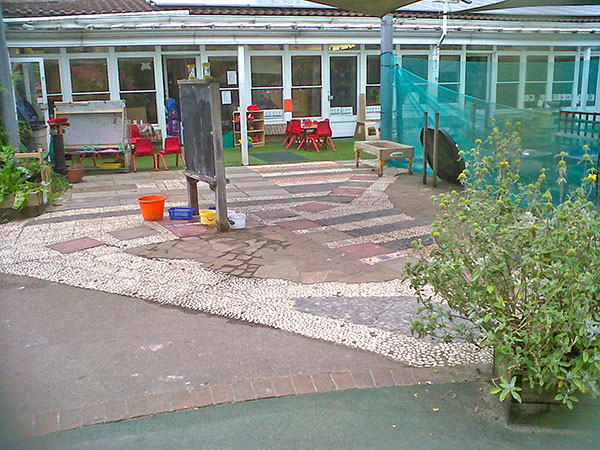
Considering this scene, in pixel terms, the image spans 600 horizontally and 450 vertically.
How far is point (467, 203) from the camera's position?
3.61 metres

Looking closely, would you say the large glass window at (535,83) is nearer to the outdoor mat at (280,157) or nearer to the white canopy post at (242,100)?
the outdoor mat at (280,157)

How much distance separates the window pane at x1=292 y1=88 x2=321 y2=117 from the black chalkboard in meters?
9.45

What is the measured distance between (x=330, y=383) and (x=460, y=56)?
1644 cm

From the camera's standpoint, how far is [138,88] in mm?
15555

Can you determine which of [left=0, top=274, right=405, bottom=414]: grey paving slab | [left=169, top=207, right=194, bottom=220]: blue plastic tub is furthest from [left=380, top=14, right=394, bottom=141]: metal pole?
[left=0, top=274, right=405, bottom=414]: grey paving slab

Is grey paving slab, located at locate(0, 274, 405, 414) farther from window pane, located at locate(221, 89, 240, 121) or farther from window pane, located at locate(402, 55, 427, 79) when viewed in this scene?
window pane, located at locate(221, 89, 240, 121)

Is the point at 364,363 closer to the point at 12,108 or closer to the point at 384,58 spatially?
the point at 12,108

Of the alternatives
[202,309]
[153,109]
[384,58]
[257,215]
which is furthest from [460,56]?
[202,309]

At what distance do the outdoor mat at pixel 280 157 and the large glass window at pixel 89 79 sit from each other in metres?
4.24

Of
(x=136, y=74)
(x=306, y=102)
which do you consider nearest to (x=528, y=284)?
(x=136, y=74)

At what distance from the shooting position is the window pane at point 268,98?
667 inches

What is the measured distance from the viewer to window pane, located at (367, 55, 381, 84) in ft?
58.1

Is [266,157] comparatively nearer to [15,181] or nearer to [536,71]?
[536,71]

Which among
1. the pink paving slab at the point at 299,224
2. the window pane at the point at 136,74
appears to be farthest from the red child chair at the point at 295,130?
the pink paving slab at the point at 299,224
